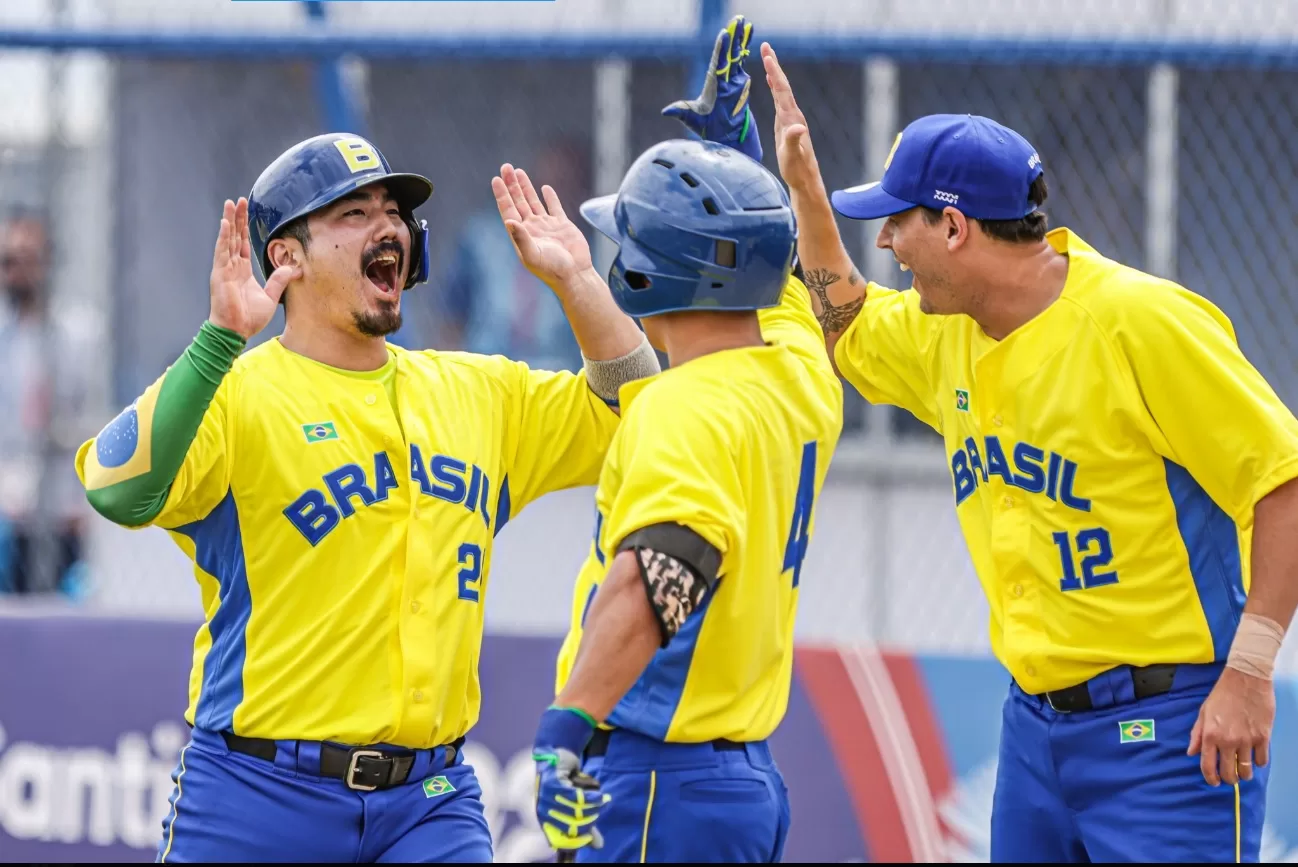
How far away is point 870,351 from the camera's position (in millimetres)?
4254

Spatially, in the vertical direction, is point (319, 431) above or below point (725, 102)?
below

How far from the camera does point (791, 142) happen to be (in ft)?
13.1

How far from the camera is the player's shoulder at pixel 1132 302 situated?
3645mm

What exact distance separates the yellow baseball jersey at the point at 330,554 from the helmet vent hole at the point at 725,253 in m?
1.00

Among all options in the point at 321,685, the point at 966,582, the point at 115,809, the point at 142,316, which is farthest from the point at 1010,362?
the point at 142,316

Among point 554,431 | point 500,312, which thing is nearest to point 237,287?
point 554,431

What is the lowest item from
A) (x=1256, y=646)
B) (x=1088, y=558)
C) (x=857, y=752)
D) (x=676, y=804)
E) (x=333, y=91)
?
(x=857, y=752)

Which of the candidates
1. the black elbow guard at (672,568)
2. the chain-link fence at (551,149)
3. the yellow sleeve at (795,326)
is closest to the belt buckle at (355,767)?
the black elbow guard at (672,568)

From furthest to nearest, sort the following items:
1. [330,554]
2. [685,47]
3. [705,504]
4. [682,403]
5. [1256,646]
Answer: [685,47] → [330,554] → [1256,646] → [682,403] → [705,504]

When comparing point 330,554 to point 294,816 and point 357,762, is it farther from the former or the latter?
point 294,816

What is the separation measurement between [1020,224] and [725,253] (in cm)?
99

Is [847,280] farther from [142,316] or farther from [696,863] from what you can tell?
[142,316]

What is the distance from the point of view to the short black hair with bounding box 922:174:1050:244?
12.5 ft

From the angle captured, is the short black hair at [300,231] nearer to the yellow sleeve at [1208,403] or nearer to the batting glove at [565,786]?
the batting glove at [565,786]
